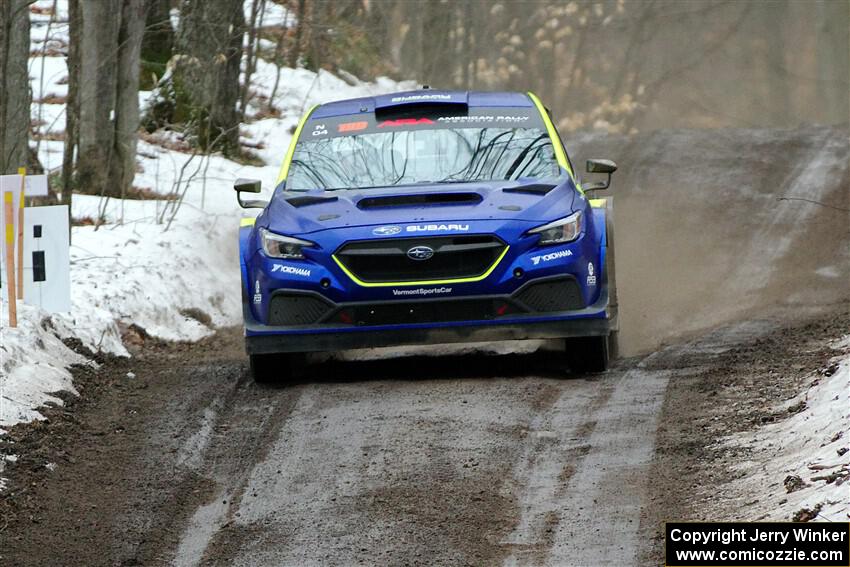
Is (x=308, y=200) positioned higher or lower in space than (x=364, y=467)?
higher

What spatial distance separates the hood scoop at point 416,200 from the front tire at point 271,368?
3.81 feet

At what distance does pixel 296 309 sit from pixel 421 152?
164 centimetres

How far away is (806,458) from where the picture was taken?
6.77 meters

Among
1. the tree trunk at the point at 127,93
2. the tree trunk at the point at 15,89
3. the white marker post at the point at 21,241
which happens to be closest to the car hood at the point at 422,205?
the white marker post at the point at 21,241

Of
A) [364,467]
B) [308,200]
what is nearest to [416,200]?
[308,200]

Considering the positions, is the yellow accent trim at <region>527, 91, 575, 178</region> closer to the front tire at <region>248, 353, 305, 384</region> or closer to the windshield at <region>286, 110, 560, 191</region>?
the windshield at <region>286, 110, 560, 191</region>

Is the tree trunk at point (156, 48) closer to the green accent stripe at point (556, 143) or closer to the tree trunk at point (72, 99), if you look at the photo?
the tree trunk at point (72, 99)

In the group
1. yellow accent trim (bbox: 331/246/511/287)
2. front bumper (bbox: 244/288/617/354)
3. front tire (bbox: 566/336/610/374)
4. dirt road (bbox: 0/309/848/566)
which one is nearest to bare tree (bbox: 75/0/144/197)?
dirt road (bbox: 0/309/848/566)

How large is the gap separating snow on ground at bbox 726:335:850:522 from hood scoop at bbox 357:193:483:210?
259 centimetres

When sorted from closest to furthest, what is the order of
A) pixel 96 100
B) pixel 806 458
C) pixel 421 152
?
pixel 806 458, pixel 421 152, pixel 96 100

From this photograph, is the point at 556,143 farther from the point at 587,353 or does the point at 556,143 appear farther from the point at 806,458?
the point at 806,458

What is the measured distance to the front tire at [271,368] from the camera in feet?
32.3

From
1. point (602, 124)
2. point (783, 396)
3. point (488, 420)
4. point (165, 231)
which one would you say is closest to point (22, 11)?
point (165, 231)

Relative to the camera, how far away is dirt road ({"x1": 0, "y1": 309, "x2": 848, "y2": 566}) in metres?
6.42
